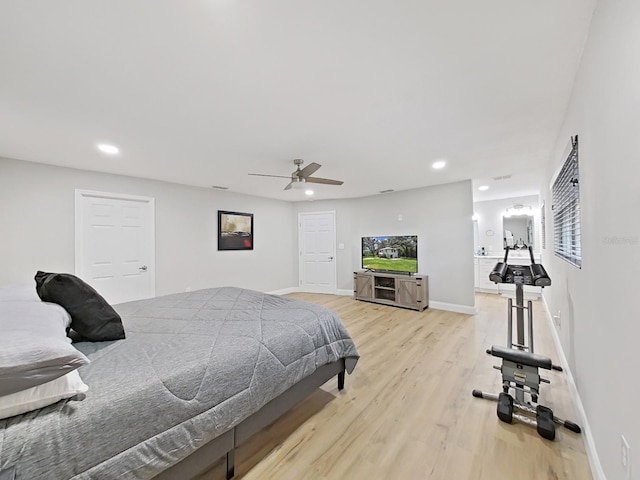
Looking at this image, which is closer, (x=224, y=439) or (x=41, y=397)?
(x=41, y=397)

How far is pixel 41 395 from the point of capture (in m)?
0.93

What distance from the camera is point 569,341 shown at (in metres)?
2.35

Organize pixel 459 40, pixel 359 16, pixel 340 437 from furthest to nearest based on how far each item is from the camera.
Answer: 1. pixel 340 437
2. pixel 459 40
3. pixel 359 16

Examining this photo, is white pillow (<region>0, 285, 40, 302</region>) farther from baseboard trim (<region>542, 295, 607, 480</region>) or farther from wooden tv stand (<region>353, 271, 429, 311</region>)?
wooden tv stand (<region>353, 271, 429, 311</region>)

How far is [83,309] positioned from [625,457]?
8.97 feet

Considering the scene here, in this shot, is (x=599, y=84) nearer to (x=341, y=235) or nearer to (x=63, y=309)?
(x=63, y=309)

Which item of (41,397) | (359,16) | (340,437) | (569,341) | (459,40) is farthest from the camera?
(569,341)

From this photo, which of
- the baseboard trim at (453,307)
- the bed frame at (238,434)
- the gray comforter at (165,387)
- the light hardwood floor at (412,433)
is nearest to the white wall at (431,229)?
the baseboard trim at (453,307)

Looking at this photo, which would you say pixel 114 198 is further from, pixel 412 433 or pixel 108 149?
pixel 412 433

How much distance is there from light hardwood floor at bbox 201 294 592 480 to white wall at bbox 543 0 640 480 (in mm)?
383

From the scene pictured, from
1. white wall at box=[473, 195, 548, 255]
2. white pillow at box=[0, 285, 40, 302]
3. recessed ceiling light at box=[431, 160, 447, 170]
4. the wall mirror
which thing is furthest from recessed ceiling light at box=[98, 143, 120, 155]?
the wall mirror

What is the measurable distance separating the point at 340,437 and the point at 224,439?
2.56 feet

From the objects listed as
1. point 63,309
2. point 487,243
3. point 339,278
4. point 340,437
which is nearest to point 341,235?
point 339,278

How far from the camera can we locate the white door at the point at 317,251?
6.62 meters
